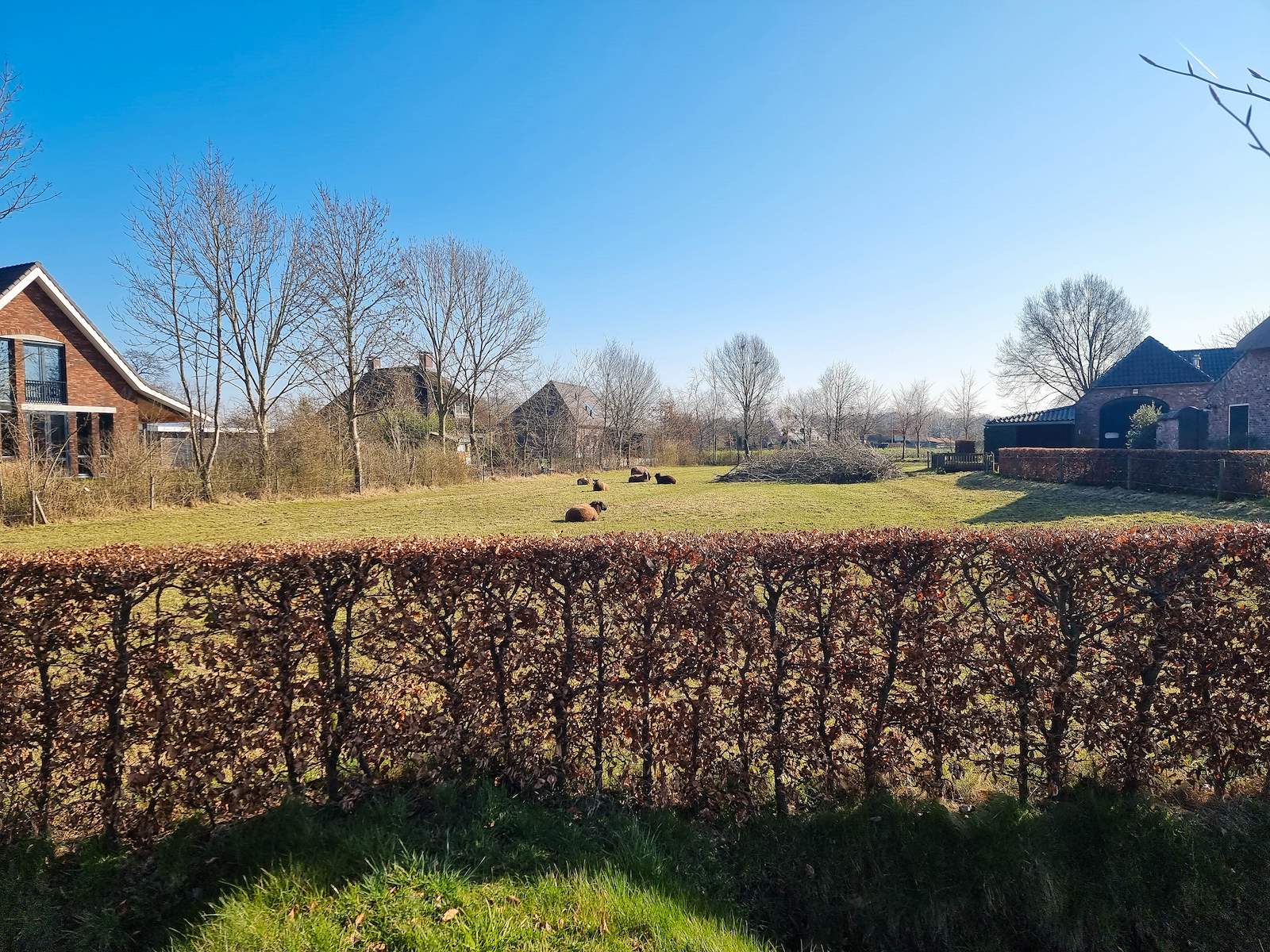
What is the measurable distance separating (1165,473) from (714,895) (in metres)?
21.6

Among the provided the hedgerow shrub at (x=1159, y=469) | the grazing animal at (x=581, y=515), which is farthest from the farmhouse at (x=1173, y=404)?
the grazing animal at (x=581, y=515)

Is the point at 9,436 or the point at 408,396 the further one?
the point at 408,396

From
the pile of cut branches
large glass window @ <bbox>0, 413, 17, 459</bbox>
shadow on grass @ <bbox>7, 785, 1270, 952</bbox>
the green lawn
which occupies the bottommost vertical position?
shadow on grass @ <bbox>7, 785, 1270, 952</bbox>

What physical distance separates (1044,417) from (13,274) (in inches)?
1901

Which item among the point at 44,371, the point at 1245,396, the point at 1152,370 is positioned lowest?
the point at 1245,396

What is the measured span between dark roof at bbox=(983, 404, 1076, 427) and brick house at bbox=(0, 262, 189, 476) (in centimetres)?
4169

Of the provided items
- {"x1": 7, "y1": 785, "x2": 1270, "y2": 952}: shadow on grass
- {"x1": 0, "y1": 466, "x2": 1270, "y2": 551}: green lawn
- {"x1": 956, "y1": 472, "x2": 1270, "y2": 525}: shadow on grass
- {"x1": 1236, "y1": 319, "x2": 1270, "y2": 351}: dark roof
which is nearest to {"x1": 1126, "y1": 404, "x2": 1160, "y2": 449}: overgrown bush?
{"x1": 1236, "y1": 319, "x2": 1270, "y2": 351}: dark roof

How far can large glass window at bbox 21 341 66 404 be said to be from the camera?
21750mm

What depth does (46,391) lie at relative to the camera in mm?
22219

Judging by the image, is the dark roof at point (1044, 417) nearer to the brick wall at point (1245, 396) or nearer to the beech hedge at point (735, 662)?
the brick wall at point (1245, 396)

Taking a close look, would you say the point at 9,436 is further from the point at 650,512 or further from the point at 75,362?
the point at 650,512

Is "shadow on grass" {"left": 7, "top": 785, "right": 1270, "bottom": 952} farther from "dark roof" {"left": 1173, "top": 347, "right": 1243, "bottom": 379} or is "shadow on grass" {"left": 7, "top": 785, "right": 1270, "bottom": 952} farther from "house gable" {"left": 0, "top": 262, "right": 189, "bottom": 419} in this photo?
"dark roof" {"left": 1173, "top": 347, "right": 1243, "bottom": 379}

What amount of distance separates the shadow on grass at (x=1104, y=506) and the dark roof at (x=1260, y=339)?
8261 mm

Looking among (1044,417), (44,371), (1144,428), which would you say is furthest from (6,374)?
(1044,417)
